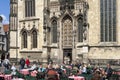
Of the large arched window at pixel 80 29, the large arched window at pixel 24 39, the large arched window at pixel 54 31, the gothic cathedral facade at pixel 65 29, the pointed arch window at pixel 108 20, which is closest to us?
the pointed arch window at pixel 108 20

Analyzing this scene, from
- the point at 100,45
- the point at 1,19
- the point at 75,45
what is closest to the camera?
the point at 100,45

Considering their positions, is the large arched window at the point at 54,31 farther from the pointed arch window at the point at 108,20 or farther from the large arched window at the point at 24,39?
the pointed arch window at the point at 108,20

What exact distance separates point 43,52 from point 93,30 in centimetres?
789

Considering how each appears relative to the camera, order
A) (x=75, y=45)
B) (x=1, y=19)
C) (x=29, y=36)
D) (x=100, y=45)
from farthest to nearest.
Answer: (x=1, y=19), (x=29, y=36), (x=75, y=45), (x=100, y=45)

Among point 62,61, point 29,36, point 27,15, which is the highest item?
point 27,15

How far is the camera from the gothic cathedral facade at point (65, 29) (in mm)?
37844

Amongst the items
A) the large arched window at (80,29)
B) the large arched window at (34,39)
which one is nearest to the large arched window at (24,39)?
the large arched window at (34,39)

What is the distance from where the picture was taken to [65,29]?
4169 cm

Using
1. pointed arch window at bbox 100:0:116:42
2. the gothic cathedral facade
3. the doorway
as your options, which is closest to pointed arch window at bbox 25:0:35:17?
the gothic cathedral facade

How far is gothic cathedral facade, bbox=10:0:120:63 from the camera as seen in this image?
37.8 m

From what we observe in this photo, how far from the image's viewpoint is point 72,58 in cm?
4078

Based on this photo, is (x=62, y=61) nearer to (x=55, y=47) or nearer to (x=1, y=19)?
(x=55, y=47)

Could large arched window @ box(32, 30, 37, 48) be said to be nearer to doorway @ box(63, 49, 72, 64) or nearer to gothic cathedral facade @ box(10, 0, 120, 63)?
gothic cathedral facade @ box(10, 0, 120, 63)

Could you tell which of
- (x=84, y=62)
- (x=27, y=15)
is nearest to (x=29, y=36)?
(x=27, y=15)
